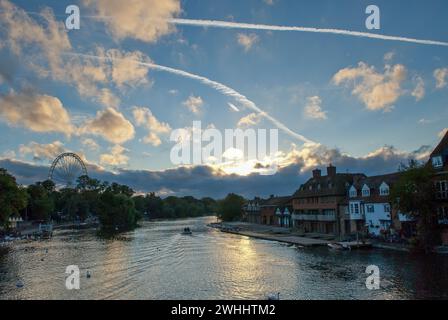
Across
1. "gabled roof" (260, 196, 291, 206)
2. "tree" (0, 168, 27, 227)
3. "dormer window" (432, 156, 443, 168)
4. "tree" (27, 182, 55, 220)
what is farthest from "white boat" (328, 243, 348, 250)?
"tree" (27, 182, 55, 220)

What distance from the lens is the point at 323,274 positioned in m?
41.7

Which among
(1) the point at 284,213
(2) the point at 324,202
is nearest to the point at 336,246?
(2) the point at 324,202

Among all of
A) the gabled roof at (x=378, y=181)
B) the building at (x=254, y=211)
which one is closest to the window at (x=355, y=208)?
the gabled roof at (x=378, y=181)

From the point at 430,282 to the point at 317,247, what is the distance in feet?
102

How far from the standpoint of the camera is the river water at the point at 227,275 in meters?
34.0

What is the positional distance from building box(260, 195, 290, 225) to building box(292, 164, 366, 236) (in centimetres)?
2377

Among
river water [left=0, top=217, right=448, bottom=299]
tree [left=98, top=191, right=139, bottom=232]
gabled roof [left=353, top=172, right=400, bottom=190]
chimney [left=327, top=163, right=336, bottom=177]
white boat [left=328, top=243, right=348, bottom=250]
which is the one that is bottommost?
river water [left=0, top=217, right=448, bottom=299]

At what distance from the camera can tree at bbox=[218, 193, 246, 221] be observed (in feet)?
583

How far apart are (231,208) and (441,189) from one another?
129m

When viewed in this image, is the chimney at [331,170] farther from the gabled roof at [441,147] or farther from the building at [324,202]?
the gabled roof at [441,147]

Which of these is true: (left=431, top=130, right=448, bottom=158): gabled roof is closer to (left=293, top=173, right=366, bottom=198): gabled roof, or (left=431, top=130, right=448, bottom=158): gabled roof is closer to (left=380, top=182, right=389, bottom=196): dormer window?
(left=380, top=182, right=389, bottom=196): dormer window

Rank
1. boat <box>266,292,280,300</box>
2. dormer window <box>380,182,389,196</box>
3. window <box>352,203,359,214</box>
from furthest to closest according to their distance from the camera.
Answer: window <box>352,203,359,214</box>
dormer window <box>380,182,389,196</box>
boat <box>266,292,280,300</box>
